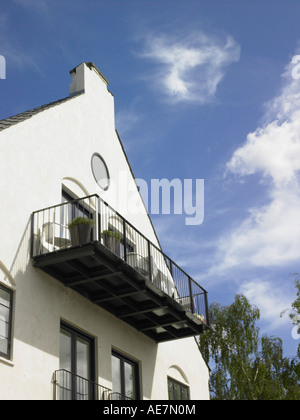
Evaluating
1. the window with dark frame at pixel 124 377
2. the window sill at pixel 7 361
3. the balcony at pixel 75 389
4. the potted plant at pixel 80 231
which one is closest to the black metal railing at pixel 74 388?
the balcony at pixel 75 389

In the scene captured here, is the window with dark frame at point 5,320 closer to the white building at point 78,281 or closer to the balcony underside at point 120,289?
the white building at point 78,281

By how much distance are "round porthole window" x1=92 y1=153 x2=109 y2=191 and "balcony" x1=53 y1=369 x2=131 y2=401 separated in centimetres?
623

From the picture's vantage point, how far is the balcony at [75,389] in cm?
1380

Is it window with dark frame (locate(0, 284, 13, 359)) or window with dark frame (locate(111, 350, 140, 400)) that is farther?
window with dark frame (locate(111, 350, 140, 400))

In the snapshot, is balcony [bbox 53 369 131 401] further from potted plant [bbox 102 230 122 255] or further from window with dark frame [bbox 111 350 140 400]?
potted plant [bbox 102 230 122 255]

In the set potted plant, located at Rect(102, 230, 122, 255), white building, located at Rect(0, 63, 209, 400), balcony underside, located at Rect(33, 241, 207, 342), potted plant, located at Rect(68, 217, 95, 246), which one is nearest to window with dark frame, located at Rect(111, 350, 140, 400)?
white building, located at Rect(0, 63, 209, 400)

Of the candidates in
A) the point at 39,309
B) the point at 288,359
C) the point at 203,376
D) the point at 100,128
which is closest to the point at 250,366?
the point at 288,359

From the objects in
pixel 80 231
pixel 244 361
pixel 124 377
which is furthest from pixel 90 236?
pixel 244 361

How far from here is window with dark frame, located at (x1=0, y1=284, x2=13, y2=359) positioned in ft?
41.7

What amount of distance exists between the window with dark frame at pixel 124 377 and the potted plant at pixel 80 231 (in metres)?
4.18

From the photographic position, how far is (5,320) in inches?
511

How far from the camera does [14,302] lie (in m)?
13.4

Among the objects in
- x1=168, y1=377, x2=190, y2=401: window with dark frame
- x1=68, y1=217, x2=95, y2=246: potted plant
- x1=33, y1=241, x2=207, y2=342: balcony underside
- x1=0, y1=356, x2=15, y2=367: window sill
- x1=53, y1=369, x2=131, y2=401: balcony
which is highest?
x1=68, y1=217, x2=95, y2=246: potted plant
